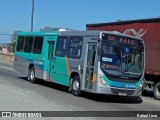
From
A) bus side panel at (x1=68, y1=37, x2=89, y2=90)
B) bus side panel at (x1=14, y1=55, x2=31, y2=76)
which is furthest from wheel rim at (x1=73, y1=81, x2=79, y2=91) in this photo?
A: bus side panel at (x1=14, y1=55, x2=31, y2=76)

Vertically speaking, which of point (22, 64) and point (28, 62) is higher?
point (28, 62)

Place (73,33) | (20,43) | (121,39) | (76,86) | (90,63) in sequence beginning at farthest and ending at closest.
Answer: (20,43) → (73,33) → (76,86) → (121,39) → (90,63)

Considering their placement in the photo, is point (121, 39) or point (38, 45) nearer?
point (121, 39)

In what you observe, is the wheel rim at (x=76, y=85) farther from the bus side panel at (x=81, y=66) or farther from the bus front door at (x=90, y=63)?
the bus front door at (x=90, y=63)

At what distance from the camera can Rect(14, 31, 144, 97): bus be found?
15.5 m

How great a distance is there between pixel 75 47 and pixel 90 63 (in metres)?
1.76

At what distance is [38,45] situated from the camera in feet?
70.2

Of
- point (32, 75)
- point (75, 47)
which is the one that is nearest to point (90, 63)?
point (75, 47)

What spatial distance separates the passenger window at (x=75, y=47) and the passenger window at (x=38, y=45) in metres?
3.31

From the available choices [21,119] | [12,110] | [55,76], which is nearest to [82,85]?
[55,76]

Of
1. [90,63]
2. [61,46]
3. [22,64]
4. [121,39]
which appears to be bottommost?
[22,64]

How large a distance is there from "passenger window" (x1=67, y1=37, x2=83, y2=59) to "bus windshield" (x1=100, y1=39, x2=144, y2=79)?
1701 mm

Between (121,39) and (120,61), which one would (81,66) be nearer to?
(120,61)

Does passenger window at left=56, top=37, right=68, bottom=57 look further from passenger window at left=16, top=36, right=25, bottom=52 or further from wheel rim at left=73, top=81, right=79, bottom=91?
passenger window at left=16, top=36, right=25, bottom=52
